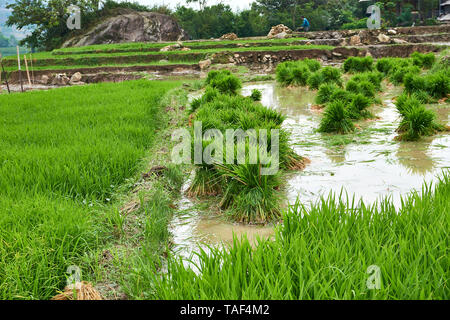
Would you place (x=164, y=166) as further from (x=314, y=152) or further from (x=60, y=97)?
(x=60, y=97)

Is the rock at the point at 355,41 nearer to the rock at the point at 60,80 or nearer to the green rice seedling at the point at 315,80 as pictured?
the green rice seedling at the point at 315,80

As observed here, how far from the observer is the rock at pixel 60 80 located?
15.7 m

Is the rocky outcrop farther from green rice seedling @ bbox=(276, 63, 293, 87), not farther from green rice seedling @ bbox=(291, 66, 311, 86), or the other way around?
green rice seedling @ bbox=(291, 66, 311, 86)

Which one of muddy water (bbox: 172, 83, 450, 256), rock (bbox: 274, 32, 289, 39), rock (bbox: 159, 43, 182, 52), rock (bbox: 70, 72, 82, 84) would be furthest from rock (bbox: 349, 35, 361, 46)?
muddy water (bbox: 172, 83, 450, 256)

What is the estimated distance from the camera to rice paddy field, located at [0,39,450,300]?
1.62m

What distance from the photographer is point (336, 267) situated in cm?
152

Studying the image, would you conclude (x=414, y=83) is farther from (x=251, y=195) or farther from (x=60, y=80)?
(x=60, y=80)

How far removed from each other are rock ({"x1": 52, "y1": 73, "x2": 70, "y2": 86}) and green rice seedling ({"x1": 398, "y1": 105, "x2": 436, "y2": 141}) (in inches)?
538

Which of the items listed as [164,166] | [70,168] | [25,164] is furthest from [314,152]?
[25,164]

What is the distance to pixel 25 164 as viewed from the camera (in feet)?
10.7

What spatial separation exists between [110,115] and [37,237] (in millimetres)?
3514

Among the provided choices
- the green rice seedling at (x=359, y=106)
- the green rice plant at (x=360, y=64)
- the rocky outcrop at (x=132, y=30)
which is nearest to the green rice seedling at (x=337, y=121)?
the green rice seedling at (x=359, y=106)

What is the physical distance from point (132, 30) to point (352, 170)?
27.9m

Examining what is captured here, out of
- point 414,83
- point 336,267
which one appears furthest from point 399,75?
point 336,267
